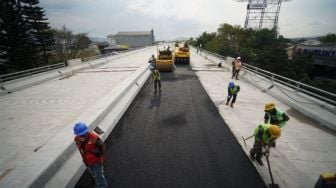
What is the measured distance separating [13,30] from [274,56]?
50707 mm

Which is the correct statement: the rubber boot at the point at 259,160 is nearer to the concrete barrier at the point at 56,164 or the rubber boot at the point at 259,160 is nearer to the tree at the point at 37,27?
the concrete barrier at the point at 56,164

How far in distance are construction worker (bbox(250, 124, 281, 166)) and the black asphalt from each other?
0.32 metres

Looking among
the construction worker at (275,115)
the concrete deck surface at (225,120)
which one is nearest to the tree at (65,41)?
the concrete deck surface at (225,120)

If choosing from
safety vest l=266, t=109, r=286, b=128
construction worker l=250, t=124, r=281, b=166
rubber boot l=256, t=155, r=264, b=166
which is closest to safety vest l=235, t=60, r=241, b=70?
safety vest l=266, t=109, r=286, b=128

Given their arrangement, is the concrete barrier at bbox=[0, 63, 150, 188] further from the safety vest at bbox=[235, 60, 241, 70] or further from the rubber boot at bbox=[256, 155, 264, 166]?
the safety vest at bbox=[235, 60, 241, 70]

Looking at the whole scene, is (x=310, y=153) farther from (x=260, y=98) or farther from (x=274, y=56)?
(x=274, y=56)

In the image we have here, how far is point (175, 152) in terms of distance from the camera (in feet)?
20.0

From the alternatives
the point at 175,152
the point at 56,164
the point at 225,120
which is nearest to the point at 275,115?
the point at 225,120

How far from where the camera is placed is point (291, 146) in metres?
6.38

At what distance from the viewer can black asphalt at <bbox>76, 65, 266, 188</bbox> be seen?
4902 mm

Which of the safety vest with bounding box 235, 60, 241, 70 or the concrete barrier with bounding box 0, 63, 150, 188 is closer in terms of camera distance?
the concrete barrier with bounding box 0, 63, 150, 188

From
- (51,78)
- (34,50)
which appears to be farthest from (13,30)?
(51,78)

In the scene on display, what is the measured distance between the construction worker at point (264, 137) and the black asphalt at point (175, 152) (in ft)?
1.06

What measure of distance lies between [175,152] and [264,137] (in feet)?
9.19
